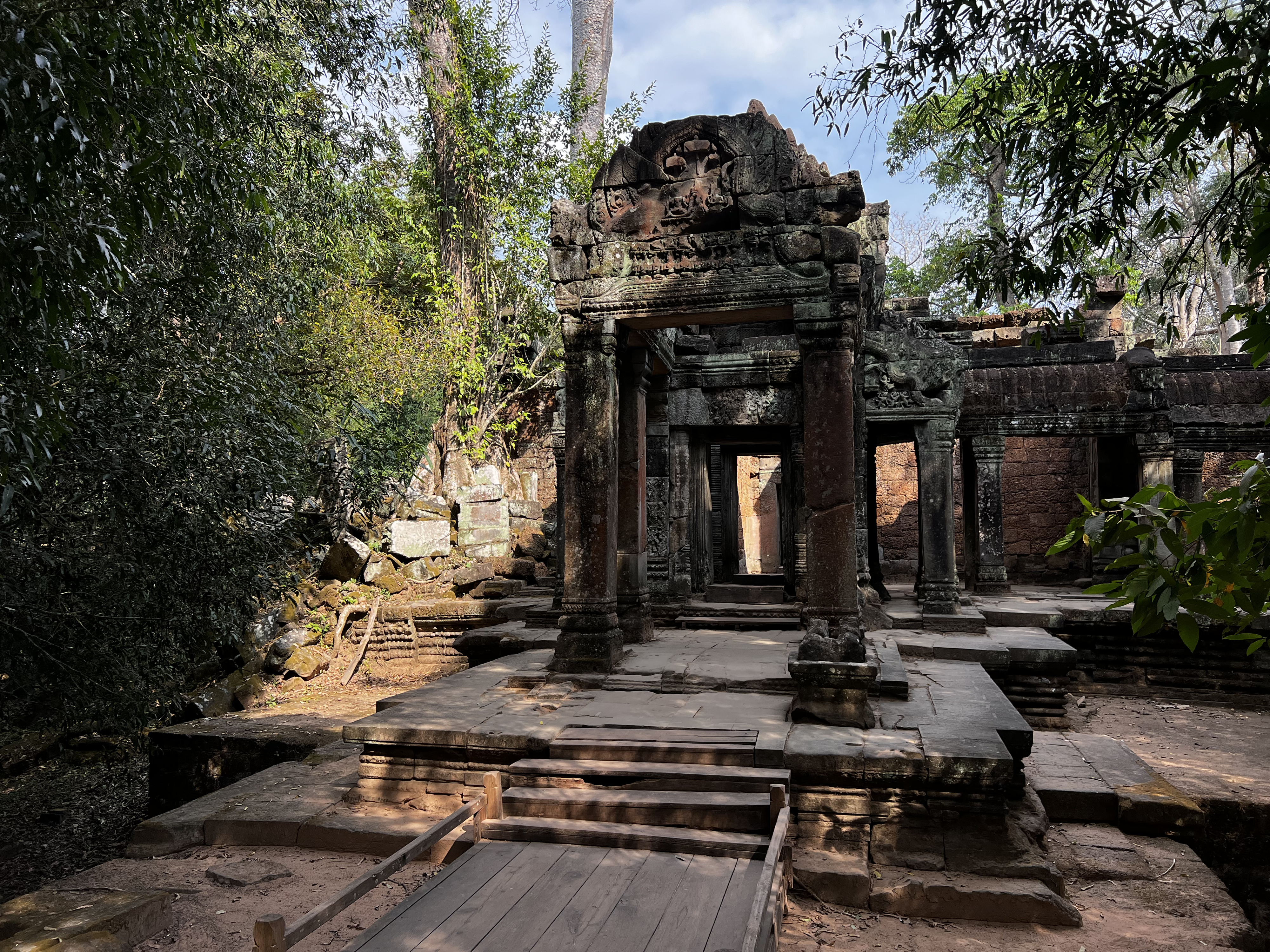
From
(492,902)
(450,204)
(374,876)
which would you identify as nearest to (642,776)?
(492,902)

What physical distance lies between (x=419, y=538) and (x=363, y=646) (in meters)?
2.32

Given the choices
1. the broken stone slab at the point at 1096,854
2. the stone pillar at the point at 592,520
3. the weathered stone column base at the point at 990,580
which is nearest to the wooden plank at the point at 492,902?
the stone pillar at the point at 592,520

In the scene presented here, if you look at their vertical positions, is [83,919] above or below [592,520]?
below

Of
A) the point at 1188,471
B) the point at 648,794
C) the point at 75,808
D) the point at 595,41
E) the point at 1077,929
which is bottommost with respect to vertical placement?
the point at 75,808

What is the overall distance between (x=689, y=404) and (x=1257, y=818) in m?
6.61

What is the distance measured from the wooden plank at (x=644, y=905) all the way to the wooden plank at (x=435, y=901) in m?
0.61

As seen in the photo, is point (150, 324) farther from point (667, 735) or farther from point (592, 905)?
point (592, 905)

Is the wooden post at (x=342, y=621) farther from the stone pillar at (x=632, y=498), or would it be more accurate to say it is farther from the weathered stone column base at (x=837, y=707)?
the weathered stone column base at (x=837, y=707)

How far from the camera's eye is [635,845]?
12.2 feet

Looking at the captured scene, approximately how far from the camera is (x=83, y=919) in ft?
11.1

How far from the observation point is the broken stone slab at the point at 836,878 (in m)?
3.81

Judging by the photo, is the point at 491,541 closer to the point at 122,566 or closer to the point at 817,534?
the point at 122,566

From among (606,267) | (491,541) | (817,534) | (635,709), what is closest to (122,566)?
(635,709)

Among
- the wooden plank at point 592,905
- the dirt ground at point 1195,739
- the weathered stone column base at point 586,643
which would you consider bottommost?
the dirt ground at point 1195,739
